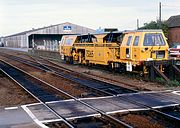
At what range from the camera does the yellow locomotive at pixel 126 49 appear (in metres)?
19.4

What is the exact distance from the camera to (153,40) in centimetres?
1972

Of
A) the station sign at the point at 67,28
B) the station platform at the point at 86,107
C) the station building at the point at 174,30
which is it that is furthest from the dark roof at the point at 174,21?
the station platform at the point at 86,107

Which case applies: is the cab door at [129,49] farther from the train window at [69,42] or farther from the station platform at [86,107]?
the train window at [69,42]

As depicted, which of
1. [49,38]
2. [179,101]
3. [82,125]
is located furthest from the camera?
[49,38]

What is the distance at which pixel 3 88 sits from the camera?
56.1 feet

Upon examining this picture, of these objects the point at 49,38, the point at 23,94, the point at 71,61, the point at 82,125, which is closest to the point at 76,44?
the point at 71,61

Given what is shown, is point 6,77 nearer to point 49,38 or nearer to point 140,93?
point 140,93

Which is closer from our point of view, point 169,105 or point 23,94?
point 169,105

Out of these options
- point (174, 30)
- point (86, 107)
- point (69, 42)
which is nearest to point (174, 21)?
point (174, 30)

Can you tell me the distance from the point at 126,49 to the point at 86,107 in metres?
9.54

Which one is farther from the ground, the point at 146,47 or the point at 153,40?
the point at 153,40

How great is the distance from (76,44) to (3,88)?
13.4m

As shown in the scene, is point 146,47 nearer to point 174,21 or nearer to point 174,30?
point 174,30

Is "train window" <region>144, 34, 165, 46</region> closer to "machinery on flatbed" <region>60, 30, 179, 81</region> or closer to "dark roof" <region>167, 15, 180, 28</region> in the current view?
"machinery on flatbed" <region>60, 30, 179, 81</region>
